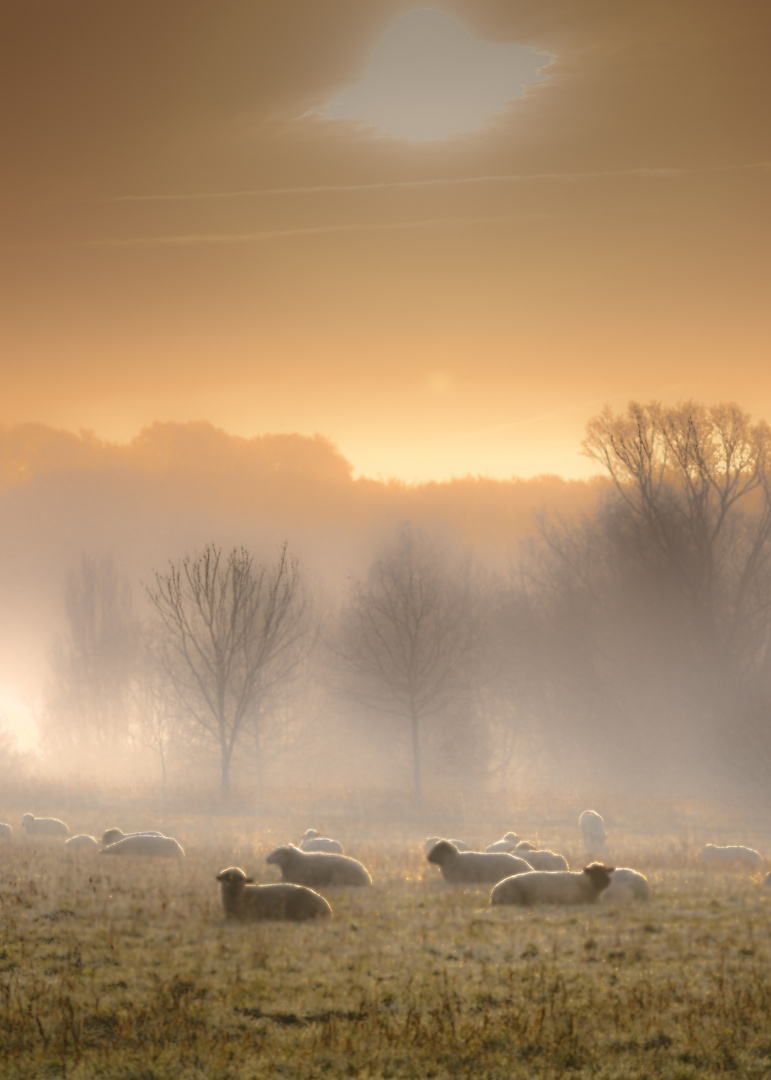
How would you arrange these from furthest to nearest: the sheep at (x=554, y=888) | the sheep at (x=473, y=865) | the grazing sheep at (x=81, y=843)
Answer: the grazing sheep at (x=81, y=843) → the sheep at (x=473, y=865) → the sheep at (x=554, y=888)

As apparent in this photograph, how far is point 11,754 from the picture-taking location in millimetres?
58594

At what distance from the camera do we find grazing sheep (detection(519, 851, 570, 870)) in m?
15.8

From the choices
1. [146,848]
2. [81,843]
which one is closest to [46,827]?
[81,843]

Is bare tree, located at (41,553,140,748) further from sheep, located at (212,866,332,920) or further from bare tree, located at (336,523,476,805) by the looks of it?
sheep, located at (212,866,332,920)

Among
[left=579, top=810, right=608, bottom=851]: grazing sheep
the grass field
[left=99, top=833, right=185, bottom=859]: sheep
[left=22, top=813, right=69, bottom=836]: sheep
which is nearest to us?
the grass field

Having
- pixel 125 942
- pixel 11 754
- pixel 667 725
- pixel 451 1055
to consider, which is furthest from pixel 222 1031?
pixel 11 754

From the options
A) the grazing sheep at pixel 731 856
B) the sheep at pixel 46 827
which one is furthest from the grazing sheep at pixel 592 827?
the sheep at pixel 46 827

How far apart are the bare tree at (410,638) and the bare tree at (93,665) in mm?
20936

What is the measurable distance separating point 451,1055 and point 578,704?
43.3 m

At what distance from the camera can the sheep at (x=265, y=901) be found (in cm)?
1130

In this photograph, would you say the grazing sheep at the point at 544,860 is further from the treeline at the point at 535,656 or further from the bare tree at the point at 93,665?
the bare tree at the point at 93,665

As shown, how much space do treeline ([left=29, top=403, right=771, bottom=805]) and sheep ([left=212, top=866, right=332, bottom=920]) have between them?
25999 millimetres

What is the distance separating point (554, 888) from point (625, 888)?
110cm

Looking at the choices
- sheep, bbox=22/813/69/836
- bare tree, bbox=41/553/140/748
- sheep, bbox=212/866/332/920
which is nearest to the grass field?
sheep, bbox=212/866/332/920
